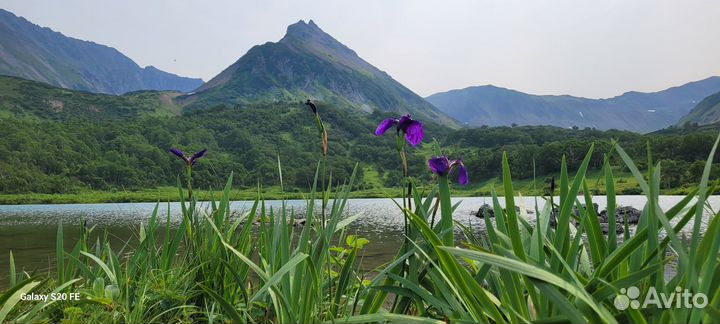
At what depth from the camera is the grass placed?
5.54ft

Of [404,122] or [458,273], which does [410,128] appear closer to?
[404,122]

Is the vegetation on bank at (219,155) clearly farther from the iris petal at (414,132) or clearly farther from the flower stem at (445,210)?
the flower stem at (445,210)

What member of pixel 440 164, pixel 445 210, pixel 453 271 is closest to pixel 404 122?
pixel 440 164

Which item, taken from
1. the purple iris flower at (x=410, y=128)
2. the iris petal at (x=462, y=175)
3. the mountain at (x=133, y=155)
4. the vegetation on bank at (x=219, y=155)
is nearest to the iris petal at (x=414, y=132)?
the purple iris flower at (x=410, y=128)

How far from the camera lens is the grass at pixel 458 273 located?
1688 mm

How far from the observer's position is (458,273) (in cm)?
211

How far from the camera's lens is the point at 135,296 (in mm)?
3455

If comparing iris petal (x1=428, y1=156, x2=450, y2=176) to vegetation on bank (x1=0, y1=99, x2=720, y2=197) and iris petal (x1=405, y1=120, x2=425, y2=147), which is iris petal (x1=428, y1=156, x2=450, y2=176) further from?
vegetation on bank (x1=0, y1=99, x2=720, y2=197)

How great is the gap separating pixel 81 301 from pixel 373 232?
Answer: 24698mm

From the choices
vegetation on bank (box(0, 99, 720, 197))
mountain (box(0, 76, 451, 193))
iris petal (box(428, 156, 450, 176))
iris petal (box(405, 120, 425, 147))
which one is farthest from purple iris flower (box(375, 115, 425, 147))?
mountain (box(0, 76, 451, 193))

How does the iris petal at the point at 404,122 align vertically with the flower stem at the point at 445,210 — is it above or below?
above

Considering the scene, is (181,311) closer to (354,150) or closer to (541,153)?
(541,153)

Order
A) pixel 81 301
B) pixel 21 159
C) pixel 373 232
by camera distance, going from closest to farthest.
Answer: pixel 81 301
pixel 373 232
pixel 21 159

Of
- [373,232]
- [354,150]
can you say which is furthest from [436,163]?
[354,150]
